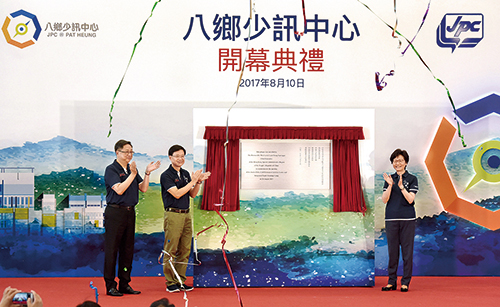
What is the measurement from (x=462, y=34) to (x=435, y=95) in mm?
735

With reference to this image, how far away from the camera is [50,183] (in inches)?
187

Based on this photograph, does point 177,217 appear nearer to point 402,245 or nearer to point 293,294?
point 293,294

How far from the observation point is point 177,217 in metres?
4.05

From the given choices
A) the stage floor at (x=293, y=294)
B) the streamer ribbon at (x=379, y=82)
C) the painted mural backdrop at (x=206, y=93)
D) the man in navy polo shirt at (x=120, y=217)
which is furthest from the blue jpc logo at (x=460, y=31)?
the man in navy polo shirt at (x=120, y=217)

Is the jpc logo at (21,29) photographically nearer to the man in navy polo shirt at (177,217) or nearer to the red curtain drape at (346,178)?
the man in navy polo shirt at (177,217)

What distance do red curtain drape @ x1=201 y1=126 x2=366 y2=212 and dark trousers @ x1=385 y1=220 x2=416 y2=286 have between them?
13.5 inches

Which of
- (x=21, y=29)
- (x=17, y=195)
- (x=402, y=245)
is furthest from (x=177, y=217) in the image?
(x=21, y=29)

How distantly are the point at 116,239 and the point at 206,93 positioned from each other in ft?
5.97

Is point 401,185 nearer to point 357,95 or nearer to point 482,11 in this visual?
point 357,95

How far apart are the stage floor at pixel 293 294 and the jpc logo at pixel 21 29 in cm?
261

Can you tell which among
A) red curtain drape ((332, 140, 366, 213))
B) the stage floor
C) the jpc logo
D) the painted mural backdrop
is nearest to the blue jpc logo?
the painted mural backdrop

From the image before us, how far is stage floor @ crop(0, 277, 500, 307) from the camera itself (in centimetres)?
365

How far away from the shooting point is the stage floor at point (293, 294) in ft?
12.0

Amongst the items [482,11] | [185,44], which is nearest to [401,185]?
[482,11]
